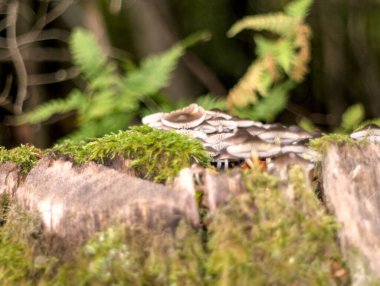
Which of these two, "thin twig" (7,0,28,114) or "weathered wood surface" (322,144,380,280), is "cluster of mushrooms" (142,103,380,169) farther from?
"thin twig" (7,0,28,114)

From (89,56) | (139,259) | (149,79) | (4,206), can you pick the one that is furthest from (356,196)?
(89,56)

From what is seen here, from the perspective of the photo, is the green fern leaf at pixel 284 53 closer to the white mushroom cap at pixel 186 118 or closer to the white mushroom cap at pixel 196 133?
the white mushroom cap at pixel 186 118

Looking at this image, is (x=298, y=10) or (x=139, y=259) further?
(x=298, y=10)

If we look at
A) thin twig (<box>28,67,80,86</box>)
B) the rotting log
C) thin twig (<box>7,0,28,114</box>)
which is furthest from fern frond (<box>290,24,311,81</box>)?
thin twig (<box>7,0,28,114</box>)

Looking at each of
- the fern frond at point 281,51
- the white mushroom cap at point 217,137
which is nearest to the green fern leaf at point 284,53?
the fern frond at point 281,51

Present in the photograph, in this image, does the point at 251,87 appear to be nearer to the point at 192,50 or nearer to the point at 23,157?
the point at 192,50

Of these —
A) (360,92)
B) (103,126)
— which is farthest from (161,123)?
(360,92)

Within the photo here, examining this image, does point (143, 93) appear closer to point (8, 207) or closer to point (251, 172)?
point (8, 207)
